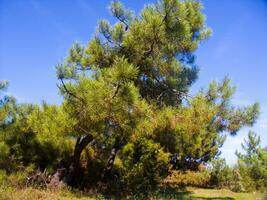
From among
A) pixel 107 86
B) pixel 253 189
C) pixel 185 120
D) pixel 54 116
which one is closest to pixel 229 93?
pixel 185 120

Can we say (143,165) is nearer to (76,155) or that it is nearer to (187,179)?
(76,155)

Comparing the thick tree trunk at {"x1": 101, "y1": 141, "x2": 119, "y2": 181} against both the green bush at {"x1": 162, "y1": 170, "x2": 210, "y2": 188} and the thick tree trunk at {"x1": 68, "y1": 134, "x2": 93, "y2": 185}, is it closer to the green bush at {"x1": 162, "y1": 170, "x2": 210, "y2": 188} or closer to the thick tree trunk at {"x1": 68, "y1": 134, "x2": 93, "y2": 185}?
the thick tree trunk at {"x1": 68, "y1": 134, "x2": 93, "y2": 185}

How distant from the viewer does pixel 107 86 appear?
874cm

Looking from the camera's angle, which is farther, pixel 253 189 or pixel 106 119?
pixel 253 189

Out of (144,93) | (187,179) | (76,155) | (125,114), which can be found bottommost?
(187,179)

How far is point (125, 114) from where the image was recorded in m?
Answer: 9.04

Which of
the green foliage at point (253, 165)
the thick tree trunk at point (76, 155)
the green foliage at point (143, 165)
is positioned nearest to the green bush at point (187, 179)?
the green foliage at point (253, 165)

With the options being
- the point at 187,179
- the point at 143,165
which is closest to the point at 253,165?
the point at 187,179

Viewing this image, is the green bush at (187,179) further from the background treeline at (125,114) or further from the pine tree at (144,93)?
the pine tree at (144,93)

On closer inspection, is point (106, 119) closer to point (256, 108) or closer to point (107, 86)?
point (107, 86)

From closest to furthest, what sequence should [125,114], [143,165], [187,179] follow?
1. [125,114]
2. [143,165]
3. [187,179]

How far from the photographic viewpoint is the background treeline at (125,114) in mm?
9164

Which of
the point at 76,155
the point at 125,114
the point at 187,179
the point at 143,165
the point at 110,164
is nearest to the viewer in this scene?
the point at 125,114

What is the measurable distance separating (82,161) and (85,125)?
157 inches
